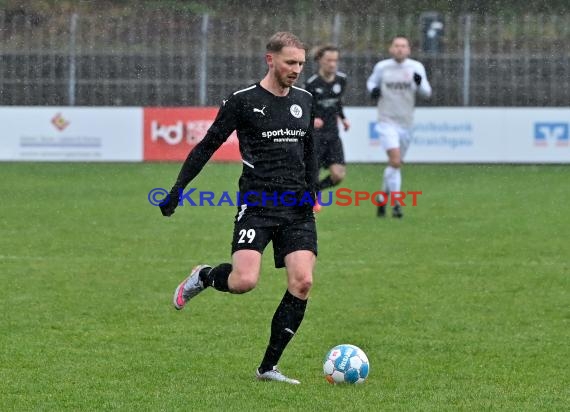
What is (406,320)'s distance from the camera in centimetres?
873

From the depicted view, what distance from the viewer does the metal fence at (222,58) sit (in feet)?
81.8

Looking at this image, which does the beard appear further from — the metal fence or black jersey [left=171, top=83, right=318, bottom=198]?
the metal fence

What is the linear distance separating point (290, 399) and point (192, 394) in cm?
53

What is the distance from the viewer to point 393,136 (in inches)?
631

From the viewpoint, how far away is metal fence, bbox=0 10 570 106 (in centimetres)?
2494

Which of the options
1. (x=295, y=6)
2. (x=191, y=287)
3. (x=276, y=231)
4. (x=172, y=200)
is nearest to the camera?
(x=172, y=200)

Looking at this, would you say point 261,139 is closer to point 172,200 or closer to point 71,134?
point 172,200

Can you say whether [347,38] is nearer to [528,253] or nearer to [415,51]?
[415,51]

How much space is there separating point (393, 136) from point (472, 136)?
7.51 meters

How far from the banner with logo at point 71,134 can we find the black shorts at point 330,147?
8.67 metres

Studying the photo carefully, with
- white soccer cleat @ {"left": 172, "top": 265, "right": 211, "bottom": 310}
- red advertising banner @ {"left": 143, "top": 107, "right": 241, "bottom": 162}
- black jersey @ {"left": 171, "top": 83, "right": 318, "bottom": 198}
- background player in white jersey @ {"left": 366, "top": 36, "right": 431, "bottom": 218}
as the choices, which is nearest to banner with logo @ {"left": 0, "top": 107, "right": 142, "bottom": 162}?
red advertising banner @ {"left": 143, "top": 107, "right": 241, "bottom": 162}

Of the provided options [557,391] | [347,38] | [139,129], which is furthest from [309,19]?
[557,391]
